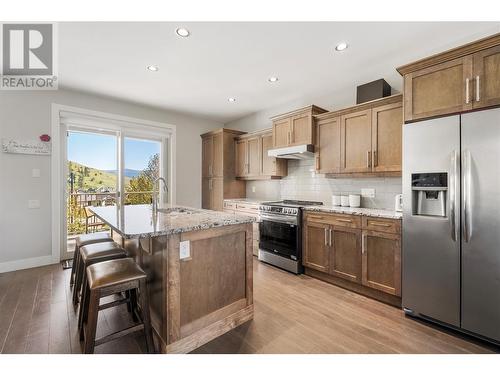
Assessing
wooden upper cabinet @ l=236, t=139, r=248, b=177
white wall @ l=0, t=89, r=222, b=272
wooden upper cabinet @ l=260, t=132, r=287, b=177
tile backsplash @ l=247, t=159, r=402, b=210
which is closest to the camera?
tile backsplash @ l=247, t=159, r=402, b=210

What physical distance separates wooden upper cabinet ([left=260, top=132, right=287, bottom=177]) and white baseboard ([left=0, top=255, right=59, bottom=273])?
3664mm

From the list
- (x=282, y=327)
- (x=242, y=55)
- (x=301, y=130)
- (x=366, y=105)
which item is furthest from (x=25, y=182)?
(x=366, y=105)

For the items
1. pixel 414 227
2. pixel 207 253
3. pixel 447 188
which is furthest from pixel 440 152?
pixel 207 253

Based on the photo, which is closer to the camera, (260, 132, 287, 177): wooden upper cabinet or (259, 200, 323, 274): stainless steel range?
(259, 200, 323, 274): stainless steel range

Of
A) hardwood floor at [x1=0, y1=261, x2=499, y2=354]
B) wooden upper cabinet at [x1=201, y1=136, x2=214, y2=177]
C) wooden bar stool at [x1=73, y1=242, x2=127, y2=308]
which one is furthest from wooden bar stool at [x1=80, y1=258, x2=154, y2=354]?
wooden upper cabinet at [x1=201, y1=136, x2=214, y2=177]

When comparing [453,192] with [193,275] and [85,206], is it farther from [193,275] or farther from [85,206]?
[85,206]

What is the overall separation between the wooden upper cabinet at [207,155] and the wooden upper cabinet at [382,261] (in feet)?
11.3

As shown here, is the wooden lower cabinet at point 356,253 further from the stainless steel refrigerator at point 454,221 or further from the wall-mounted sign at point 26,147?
the wall-mounted sign at point 26,147

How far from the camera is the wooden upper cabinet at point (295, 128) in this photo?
3.45 metres

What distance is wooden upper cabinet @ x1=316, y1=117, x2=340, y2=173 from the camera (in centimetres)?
324

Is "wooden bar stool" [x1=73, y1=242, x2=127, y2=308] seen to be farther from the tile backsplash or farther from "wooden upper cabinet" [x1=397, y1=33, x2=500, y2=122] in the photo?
"wooden upper cabinet" [x1=397, y1=33, x2=500, y2=122]

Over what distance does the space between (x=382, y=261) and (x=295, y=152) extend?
182cm

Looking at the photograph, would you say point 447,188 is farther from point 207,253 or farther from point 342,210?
point 207,253

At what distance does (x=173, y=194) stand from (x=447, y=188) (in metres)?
4.38
